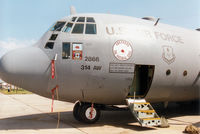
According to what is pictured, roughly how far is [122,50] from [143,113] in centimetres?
259

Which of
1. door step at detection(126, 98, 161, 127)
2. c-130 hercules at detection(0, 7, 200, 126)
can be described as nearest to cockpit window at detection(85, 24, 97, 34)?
c-130 hercules at detection(0, 7, 200, 126)

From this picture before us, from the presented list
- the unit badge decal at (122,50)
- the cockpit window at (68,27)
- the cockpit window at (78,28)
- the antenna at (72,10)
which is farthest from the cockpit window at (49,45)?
the antenna at (72,10)

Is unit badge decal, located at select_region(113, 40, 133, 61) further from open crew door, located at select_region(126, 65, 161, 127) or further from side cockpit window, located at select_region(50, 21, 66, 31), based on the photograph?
side cockpit window, located at select_region(50, 21, 66, 31)

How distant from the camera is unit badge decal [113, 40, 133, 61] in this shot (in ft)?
28.7

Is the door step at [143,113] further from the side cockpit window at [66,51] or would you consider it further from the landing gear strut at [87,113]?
the side cockpit window at [66,51]

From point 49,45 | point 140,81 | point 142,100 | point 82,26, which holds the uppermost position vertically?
point 82,26

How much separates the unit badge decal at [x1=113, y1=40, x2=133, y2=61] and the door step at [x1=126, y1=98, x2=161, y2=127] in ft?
6.01

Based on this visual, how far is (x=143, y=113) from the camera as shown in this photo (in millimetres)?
8633

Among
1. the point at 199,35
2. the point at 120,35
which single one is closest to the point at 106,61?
the point at 120,35

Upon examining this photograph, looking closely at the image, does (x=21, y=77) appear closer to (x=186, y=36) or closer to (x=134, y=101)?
(x=134, y=101)

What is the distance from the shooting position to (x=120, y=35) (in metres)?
8.95

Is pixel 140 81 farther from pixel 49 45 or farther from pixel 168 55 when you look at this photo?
pixel 49 45

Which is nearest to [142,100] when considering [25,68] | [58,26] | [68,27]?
[68,27]

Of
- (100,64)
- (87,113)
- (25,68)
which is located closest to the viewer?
(25,68)
